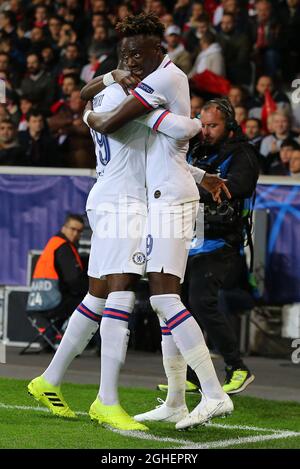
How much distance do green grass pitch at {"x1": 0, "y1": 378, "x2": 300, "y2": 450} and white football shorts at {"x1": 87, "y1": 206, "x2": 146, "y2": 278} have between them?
98 cm

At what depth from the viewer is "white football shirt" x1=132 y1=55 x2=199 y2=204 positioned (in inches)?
248

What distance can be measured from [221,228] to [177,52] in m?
7.27

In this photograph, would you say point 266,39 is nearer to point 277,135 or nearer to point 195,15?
point 195,15

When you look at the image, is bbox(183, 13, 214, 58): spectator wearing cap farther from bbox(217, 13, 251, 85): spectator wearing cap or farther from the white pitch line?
the white pitch line

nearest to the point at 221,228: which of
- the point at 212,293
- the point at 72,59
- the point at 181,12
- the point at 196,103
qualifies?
the point at 212,293

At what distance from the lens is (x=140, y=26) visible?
6.32 metres

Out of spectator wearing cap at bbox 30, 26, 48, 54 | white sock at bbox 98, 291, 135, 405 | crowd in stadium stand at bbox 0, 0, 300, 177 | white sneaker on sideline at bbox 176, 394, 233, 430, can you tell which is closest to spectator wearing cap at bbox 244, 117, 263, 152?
crowd in stadium stand at bbox 0, 0, 300, 177

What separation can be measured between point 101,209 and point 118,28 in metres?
1.10

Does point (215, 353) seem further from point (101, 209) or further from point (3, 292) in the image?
point (101, 209)

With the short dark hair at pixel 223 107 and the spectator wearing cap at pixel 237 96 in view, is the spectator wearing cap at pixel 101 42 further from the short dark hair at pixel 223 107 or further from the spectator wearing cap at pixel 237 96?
the short dark hair at pixel 223 107

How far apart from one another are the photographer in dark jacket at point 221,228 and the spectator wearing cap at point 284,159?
3999 millimetres

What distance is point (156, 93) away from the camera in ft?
20.6

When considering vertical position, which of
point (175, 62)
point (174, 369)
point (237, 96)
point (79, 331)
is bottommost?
point (174, 369)

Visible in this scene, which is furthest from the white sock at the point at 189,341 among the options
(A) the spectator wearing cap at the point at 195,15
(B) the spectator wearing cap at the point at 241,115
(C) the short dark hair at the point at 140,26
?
(A) the spectator wearing cap at the point at 195,15
